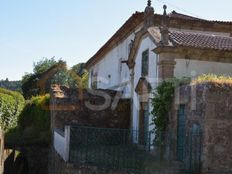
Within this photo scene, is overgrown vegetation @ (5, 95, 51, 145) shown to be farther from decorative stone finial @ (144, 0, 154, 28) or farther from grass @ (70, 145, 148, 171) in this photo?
decorative stone finial @ (144, 0, 154, 28)

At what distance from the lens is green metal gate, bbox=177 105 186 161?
12.1 metres

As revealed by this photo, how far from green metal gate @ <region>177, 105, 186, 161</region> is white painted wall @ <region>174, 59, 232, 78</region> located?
3.17m

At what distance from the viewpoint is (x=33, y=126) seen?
2247cm

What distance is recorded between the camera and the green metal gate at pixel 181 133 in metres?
12.1

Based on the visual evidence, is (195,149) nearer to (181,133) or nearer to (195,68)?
(181,133)

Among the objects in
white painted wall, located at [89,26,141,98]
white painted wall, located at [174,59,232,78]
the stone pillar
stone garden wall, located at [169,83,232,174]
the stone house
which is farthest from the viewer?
white painted wall, located at [89,26,141,98]

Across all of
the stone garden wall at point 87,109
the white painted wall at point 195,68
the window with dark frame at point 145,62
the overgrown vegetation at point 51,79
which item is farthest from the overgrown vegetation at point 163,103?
the overgrown vegetation at point 51,79

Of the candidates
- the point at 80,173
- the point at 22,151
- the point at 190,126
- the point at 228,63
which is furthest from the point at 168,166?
the point at 22,151

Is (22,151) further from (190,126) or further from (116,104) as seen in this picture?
(190,126)

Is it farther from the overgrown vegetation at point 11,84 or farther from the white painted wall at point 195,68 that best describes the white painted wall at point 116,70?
the overgrown vegetation at point 11,84

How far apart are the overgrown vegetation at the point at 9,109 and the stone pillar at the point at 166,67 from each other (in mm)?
10398

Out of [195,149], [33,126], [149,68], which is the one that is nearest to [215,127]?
[195,149]

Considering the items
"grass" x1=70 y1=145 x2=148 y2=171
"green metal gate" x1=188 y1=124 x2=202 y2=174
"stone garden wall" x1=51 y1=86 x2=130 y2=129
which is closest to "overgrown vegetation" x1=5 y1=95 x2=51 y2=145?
"stone garden wall" x1=51 y1=86 x2=130 y2=129

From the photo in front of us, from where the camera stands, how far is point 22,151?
20.2 metres
